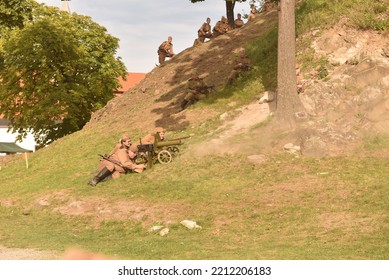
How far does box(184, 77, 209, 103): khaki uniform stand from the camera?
2927 centimetres

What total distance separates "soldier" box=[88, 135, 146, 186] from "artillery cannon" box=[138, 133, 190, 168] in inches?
14.8

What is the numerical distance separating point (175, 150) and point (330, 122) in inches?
235

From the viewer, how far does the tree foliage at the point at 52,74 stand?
43.5m

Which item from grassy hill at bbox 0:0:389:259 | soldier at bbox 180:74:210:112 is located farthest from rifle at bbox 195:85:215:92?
grassy hill at bbox 0:0:389:259

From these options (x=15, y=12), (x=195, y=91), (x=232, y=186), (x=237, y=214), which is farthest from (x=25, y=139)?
(x=237, y=214)

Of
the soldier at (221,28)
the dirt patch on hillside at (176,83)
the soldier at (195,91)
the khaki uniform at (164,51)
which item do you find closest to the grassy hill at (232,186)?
the dirt patch on hillside at (176,83)

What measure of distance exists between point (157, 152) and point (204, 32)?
19354 mm

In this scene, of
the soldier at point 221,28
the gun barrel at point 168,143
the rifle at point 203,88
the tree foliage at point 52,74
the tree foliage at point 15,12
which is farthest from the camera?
the tree foliage at point 15,12

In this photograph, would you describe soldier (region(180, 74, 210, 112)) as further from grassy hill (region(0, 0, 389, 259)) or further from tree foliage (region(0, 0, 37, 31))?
tree foliage (region(0, 0, 37, 31))

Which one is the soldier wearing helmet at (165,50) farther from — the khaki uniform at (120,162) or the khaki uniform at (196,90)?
the khaki uniform at (120,162)

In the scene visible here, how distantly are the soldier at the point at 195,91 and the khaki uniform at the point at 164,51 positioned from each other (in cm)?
1078

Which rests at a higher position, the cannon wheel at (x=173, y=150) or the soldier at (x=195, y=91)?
the soldier at (x=195, y=91)
